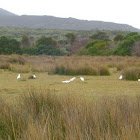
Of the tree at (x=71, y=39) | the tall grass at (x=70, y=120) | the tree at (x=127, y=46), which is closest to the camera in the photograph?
the tall grass at (x=70, y=120)

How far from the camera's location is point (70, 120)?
3777 mm

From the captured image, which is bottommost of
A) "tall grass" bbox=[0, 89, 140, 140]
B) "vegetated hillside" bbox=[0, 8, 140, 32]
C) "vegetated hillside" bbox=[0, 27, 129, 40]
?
"vegetated hillside" bbox=[0, 27, 129, 40]

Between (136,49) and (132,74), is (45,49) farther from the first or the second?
(132,74)

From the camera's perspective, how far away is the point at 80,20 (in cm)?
14288

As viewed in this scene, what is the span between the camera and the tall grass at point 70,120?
3393mm

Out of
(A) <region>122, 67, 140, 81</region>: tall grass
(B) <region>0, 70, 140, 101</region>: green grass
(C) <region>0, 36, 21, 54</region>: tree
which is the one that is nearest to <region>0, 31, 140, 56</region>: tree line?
(C) <region>0, 36, 21, 54</region>: tree

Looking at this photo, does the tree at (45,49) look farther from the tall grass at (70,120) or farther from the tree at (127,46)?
the tall grass at (70,120)

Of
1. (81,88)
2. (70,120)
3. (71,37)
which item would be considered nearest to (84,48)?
(71,37)

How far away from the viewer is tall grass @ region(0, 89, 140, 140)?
11.1ft

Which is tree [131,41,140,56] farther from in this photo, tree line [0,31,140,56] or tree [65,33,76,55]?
tree [65,33,76,55]

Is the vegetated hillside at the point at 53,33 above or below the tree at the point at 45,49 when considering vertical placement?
above

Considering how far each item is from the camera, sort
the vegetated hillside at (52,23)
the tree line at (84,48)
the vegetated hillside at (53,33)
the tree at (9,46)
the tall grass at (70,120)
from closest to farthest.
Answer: the tall grass at (70,120), the tree line at (84,48), the tree at (9,46), the vegetated hillside at (53,33), the vegetated hillside at (52,23)

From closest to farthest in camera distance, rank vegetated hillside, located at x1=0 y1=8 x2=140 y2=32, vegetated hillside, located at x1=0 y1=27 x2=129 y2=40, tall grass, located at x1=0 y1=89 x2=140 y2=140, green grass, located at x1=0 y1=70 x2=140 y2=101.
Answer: tall grass, located at x1=0 y1=89 x2=140 y2=140
green grass, located at x1=0 y1=70 x2=140 y2=101
vegetated hillside, located at x1=0 y1=27 x2=129 y2=40
vegetated hillside, located at x1=0 y1=8 x2=140 y2=32

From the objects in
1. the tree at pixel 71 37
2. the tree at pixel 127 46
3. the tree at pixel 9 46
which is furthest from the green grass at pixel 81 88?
the tree at pixel 71 37
